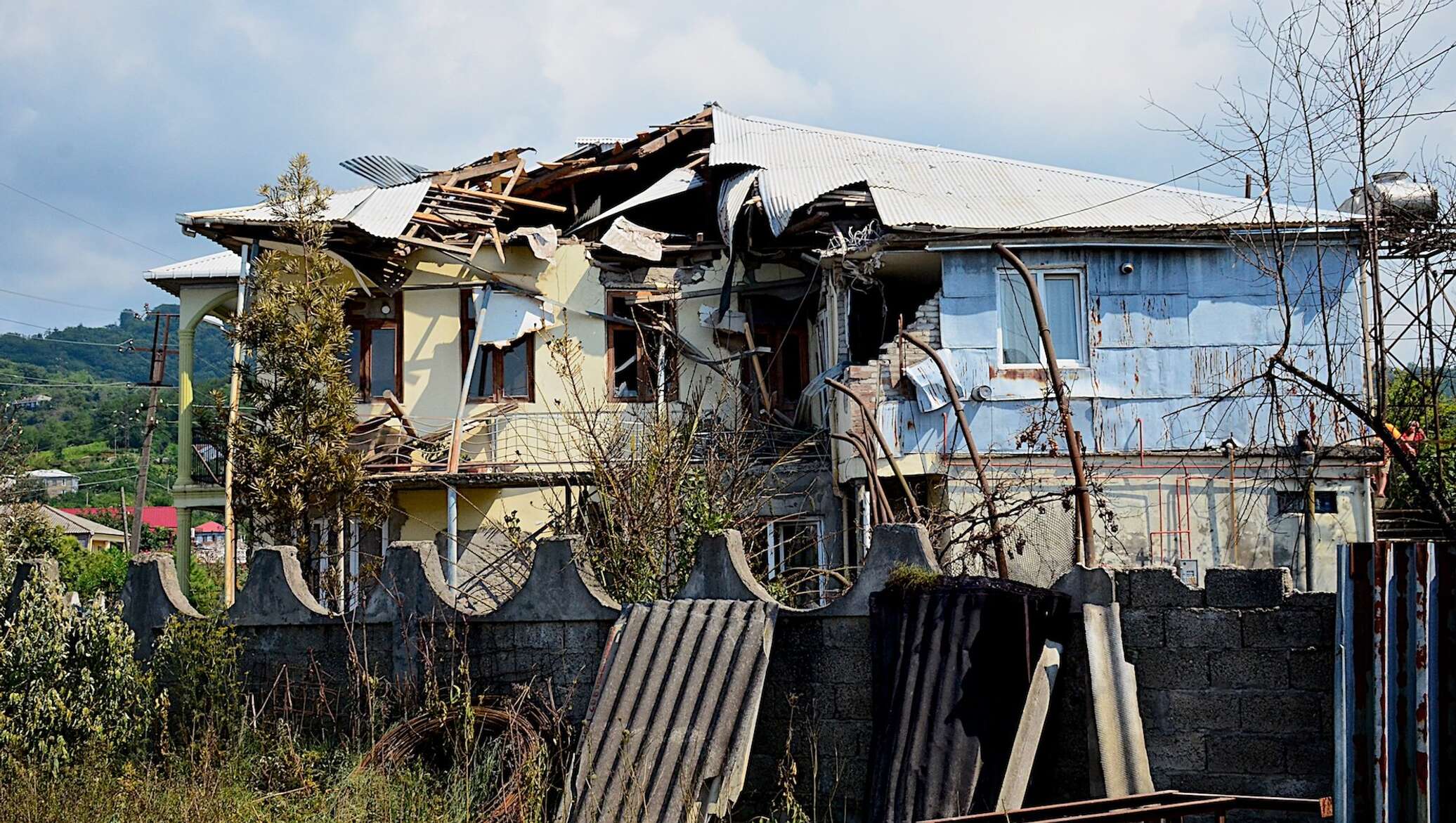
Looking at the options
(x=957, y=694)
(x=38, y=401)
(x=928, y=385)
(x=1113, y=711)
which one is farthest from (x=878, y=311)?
(x=38, y=401)

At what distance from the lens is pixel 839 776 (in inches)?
310

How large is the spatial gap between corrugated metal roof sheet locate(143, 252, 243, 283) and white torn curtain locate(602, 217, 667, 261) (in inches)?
212

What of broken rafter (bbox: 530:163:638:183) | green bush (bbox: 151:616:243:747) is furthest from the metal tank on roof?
broken rafter (bbox: 530:163:638:183)

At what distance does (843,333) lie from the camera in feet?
51.1

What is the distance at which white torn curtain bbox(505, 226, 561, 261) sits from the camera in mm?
17594

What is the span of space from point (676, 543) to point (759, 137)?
10199 millimetres

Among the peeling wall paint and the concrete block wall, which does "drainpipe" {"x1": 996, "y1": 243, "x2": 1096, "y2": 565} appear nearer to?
the concrete block wall

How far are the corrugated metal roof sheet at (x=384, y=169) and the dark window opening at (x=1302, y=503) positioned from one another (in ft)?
39.1

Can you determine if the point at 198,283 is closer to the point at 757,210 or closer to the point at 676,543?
the point at 757,210

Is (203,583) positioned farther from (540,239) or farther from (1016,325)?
(1016,325)

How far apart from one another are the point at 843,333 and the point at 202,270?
9919 millimetres

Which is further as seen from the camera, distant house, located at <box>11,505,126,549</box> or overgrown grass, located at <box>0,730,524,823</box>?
distant house, located at <box>11,505,126,549</box>

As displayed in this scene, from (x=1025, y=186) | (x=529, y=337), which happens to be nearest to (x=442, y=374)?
(x=529, y=337)

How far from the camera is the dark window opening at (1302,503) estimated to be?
47.1ft
